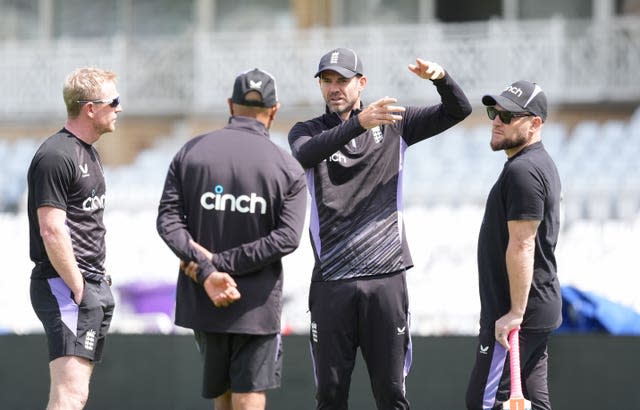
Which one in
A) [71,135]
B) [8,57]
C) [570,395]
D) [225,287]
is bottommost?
[570,395]

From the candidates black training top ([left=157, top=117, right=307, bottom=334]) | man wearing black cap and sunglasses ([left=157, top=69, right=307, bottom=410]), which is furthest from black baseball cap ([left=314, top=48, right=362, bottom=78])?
black training top ([left=157, top=117, right=307, bottom=334])

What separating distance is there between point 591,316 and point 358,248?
227 centimetres

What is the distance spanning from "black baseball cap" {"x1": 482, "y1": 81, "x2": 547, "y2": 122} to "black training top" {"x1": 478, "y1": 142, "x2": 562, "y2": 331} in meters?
0.17

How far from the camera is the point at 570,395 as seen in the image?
6504 millimetres

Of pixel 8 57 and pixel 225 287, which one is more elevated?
pixel 8 57

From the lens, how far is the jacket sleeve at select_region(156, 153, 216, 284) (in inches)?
186

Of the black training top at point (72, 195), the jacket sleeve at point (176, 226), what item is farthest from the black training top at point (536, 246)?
the black training top at point (72, 195)

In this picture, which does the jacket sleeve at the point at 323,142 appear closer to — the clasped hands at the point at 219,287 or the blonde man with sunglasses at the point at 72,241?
the clasped hands at the point at 219,287

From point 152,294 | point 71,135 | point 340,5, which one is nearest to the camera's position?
point 71,135

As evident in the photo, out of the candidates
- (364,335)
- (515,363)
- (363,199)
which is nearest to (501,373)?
(515,363)

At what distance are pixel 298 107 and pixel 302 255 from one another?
5.93m

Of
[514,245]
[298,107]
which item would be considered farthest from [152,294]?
[298,107]

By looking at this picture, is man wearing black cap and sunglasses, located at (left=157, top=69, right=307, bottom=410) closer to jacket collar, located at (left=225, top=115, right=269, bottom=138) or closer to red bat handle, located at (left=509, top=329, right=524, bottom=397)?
jacket collar, located at (left=225, top=115, right=269, bottom=138)

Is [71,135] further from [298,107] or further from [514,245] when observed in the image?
[298,107]
